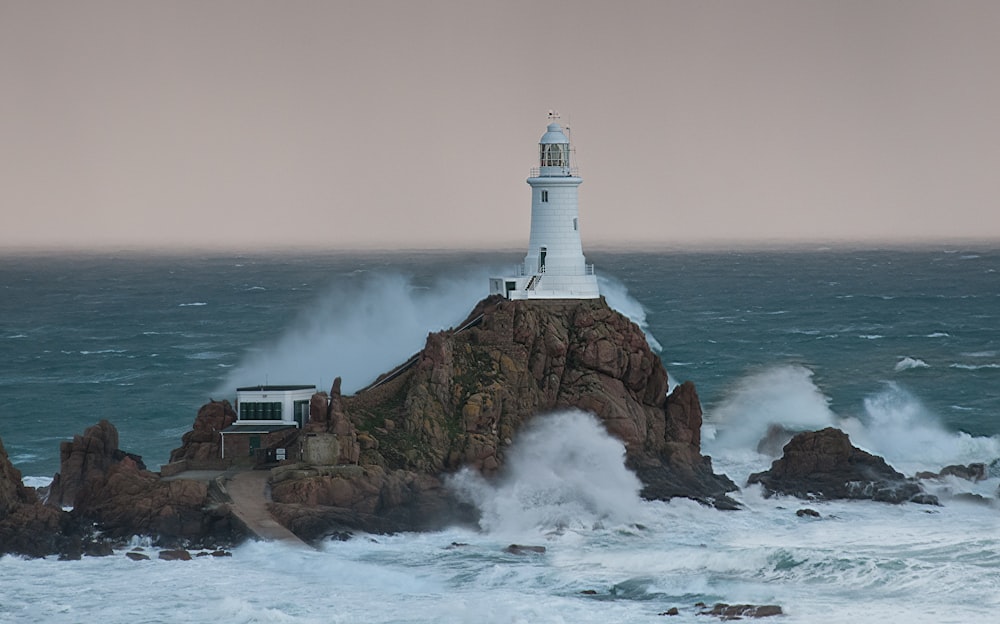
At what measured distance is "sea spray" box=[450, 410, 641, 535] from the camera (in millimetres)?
54156

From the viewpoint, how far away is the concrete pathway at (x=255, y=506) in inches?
1957

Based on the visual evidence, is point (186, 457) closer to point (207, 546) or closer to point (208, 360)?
point (207, 546)

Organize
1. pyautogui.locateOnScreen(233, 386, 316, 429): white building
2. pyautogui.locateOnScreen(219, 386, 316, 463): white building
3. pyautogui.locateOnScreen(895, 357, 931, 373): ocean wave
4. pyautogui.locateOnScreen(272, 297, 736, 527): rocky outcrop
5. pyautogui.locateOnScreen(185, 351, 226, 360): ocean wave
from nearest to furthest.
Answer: pyautogui.locateOnScreen(272, 297, 736, 527): rocky outcrop < pyautogui.locateOnScreen(219, 386, 316, 463): white building < pyautogui.locateOnScreen(233, 386, 316, 429): white building < pyautogui.locateOnScreen(895, 357, 931, 373): ocean wave < pyautogui.locateOnScreen(185, 351, 226, 360): ocean wave

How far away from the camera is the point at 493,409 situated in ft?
185

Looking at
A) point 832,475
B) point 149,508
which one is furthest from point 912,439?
point 149,508

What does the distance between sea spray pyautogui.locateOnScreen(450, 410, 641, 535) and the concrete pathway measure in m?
5.96

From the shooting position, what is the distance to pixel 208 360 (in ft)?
316

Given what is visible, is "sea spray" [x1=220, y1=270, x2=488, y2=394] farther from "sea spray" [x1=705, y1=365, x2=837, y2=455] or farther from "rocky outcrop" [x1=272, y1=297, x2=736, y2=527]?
"sea spray" [x1=705, y1=365, x2=837, y2=455]

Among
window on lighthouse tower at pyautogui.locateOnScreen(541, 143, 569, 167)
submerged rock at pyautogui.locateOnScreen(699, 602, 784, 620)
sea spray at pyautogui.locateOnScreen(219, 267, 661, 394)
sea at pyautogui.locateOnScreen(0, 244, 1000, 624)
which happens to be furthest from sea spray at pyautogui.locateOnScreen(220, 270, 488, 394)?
submerged rock at pyautogui.locateOnScreen(699, 602, 784, 620)

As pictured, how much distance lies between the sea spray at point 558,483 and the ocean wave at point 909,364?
120 feet

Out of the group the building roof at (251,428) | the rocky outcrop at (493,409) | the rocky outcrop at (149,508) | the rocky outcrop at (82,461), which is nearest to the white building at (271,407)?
the building roof at (251,428)

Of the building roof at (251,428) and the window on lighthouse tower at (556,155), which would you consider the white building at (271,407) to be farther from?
the window on lighthouse tower at (556,155)

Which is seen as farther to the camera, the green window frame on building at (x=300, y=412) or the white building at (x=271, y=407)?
the green window frame on building at (x=300, y=412)

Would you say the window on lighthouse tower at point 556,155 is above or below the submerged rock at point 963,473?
above
